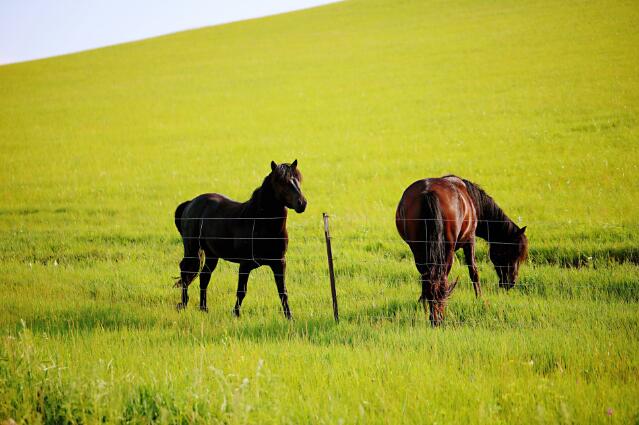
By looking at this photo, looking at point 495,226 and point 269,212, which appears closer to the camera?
point 269,212

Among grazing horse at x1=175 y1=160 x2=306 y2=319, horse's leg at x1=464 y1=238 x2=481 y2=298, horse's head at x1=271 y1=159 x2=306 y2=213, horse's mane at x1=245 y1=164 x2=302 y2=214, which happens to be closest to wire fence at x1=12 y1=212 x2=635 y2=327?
grazing horse at x1=175 y1=160 x2=306 y2=319

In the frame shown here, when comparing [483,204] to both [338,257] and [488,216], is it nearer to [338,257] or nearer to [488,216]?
[488,216]

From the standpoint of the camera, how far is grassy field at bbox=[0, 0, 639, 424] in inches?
170

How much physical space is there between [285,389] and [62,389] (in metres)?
1.58

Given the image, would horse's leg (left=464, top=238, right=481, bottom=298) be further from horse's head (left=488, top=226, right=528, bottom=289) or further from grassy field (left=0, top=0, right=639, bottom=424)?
horse's head (left=488, top=226, right=528, bottom=289)

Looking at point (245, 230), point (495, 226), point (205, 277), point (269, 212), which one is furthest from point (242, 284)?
point (495, 226)

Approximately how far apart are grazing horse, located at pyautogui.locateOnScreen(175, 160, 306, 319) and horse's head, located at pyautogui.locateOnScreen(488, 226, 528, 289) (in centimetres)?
299

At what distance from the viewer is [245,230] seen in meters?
7.14

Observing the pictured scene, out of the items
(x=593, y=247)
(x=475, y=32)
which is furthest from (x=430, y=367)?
(x=475, y=32)

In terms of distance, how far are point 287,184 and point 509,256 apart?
337cm

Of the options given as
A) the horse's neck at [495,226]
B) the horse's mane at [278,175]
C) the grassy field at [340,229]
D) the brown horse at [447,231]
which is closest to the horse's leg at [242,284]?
the grassy field at [340,229]

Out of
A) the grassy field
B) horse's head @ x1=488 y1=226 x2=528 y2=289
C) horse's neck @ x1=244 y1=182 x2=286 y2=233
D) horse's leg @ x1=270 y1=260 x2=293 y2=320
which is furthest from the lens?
horse's head @ x1=488 y1=226 x2=528 y2=289

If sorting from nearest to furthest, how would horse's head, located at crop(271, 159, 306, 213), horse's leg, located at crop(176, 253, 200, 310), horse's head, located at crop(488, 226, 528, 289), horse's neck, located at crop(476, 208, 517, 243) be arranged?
horse's head, located at crop(271, 159, 306, 213)
horse's leg, located at crop(176, 253, 200, 310)
horse's head, located at crop(488, 226, 528, 289)
horse's neck, located at crop(476, 208, 517, 243)

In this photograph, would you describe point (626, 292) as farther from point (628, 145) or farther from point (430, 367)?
point (628, 145)
